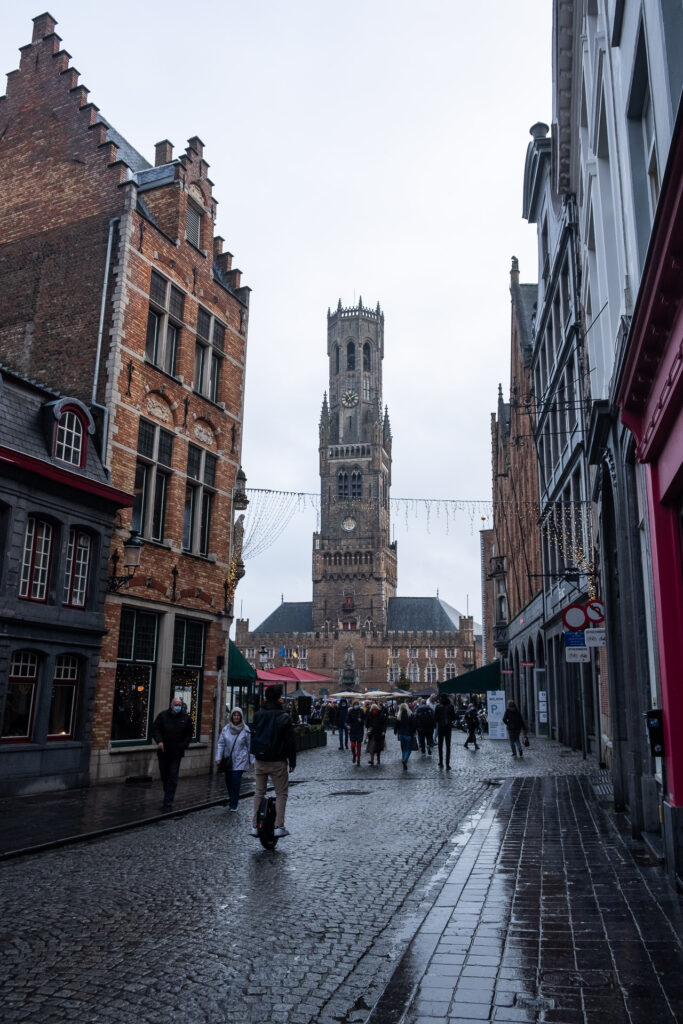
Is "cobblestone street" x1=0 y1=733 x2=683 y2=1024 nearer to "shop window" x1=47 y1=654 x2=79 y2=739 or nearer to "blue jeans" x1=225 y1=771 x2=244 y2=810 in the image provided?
"blue jeans" x1=225 y1=771 x2=244 y2=810

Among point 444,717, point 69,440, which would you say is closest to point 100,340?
point 69,440

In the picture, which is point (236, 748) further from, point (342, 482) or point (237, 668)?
point (342, 482)

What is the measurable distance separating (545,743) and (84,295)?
21.2 meters

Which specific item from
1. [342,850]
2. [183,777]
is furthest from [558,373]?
[342,850]

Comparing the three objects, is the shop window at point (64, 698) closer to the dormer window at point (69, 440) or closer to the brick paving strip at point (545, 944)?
the dormer window at point (69, 440)

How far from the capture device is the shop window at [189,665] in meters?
18.4

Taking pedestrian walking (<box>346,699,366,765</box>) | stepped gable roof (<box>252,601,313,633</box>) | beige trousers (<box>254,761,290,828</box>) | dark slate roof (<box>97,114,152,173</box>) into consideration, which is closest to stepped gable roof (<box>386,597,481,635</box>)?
stepped gable roof (<box>252,601,313,633</box>)

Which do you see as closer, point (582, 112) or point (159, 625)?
point (582, 112)

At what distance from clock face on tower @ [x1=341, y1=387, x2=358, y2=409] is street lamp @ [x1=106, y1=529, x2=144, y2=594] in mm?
98987

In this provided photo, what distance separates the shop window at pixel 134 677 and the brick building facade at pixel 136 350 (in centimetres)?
3

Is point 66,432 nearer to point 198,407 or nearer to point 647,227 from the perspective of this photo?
point 198,407

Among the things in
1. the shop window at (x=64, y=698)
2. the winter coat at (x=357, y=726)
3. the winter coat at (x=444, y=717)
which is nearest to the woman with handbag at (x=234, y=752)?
the shop window at (x=64, y=698)

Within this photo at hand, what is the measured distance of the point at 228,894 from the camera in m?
6.92

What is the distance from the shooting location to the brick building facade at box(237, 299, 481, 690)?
340 ft
